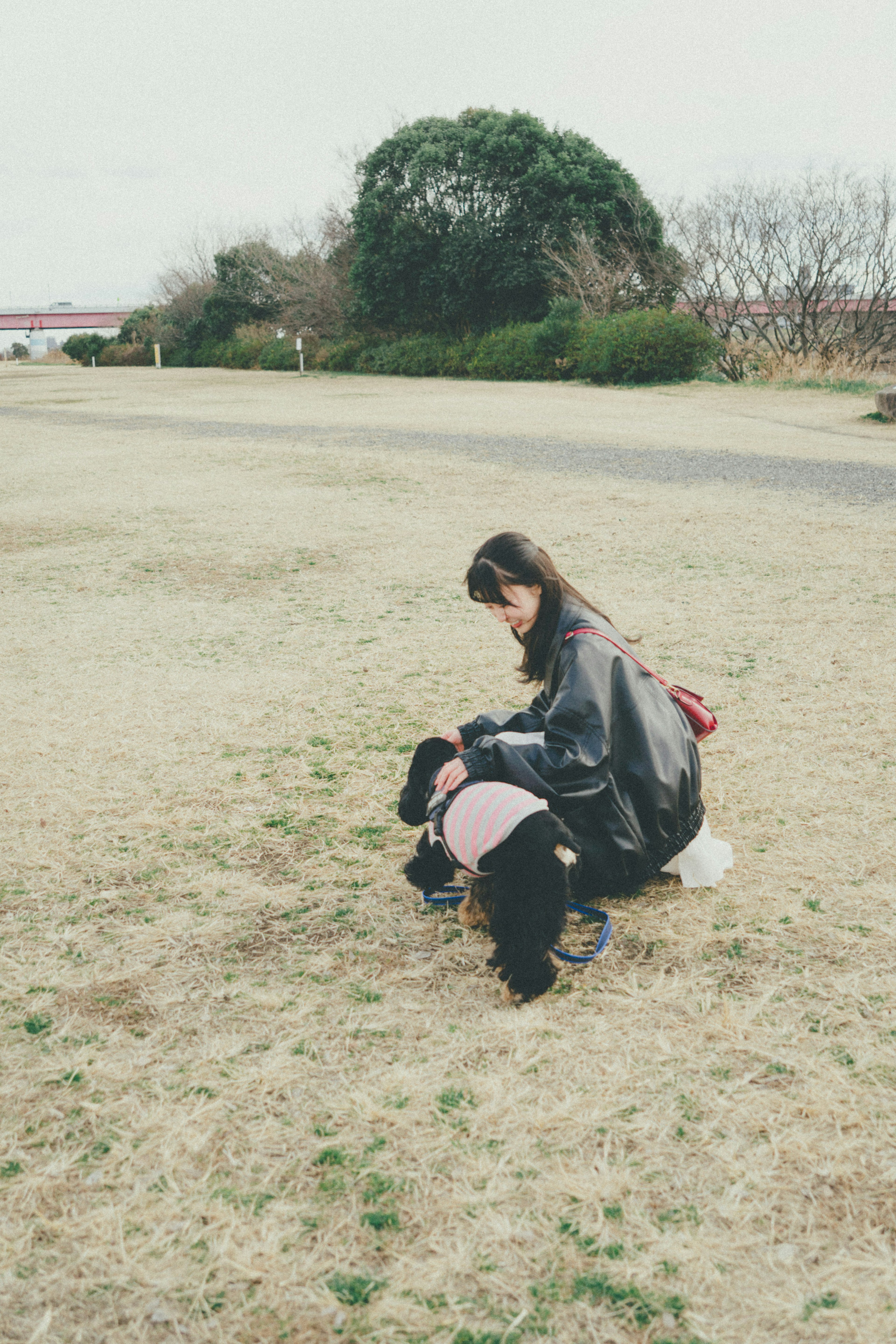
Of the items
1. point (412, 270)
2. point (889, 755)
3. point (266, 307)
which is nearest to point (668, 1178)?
point (889, 755)

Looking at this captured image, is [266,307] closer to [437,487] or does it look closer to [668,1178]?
[437,487]

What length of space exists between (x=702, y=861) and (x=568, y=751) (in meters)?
0.65

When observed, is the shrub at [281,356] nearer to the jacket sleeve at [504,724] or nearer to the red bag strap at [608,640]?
the jacket sleeve at [504,724]

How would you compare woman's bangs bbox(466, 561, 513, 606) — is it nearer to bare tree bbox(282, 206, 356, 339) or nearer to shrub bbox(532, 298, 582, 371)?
shrub bbox(532, 298, 582, 371)

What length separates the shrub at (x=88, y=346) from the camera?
4872 cm

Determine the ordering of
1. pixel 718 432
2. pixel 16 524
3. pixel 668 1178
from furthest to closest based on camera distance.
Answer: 1. pixel 718 432
2. pixel 16 524
3. pixel 668 1178

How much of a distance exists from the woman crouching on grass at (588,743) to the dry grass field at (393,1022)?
201 millimetres

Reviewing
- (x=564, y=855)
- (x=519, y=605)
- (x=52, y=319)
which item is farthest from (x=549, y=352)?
(x=52, y=319)

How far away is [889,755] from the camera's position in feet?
11.8

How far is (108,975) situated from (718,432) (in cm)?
1356

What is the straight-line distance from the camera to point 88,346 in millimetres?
48969

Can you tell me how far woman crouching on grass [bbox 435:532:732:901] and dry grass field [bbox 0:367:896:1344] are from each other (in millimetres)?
201

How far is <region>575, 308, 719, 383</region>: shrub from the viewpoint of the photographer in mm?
21484

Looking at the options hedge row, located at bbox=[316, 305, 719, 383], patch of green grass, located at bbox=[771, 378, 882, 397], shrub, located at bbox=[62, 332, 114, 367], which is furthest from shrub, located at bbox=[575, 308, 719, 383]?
shrub, located at bbox=[62, 332, 114, 367]
